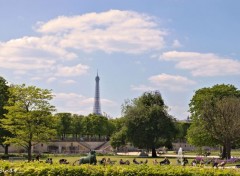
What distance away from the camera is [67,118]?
112m

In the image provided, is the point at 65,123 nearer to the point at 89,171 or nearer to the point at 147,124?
the point at 147,124

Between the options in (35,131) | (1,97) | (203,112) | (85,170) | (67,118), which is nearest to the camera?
(85,170)

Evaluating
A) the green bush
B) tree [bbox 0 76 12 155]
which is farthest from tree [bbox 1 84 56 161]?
the green bush

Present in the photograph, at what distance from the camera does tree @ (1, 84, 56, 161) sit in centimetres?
5303

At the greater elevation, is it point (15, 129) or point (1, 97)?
point (1, 97)

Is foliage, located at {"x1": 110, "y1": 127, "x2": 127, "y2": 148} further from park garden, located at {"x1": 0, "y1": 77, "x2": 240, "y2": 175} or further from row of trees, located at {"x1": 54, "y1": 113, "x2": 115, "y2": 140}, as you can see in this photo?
row of trees, located at {"x1": 54, "y1": 113, "x2": 115, "y2": 140}

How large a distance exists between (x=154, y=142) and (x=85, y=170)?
52533mm

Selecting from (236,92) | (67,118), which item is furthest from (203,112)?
(67,118)

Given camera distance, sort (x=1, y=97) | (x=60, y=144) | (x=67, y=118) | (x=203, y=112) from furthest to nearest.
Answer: (x=67, y=118), (x=60, y=144), (x=1, y=97), (x=203, y=112)

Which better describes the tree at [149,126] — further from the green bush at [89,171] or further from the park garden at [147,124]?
the green bush at [89,171]

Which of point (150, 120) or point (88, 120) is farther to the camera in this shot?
point (88, 120)

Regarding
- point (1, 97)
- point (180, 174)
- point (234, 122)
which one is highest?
point (1, 97)

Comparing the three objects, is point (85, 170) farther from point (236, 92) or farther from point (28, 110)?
point (236, 92)

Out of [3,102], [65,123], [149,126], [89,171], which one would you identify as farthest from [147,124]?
[89,171]
